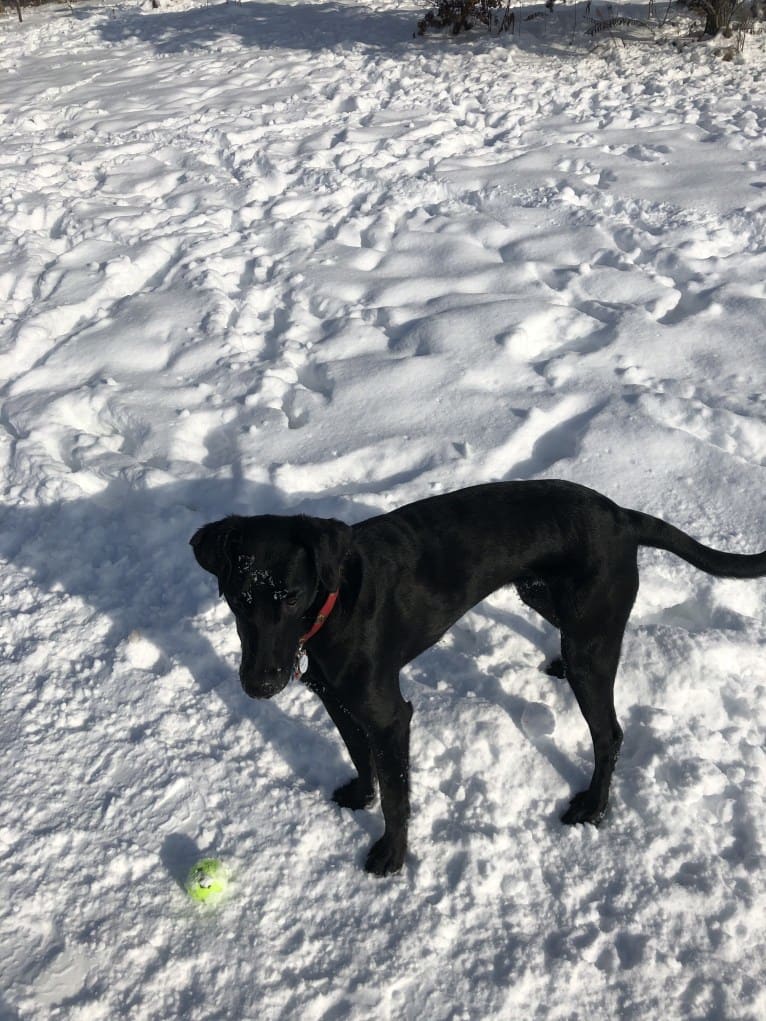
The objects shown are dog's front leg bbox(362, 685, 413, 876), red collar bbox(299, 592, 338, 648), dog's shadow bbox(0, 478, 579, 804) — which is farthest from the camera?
dog's shadow bbox(0, 478, 579, 804)

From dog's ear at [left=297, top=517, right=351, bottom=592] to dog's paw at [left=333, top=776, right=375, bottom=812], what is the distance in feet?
3.16

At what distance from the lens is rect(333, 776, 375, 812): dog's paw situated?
286 cm

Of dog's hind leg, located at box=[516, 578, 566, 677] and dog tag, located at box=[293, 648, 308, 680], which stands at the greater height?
dog tag, located at box=[293, 648, 308, 680]

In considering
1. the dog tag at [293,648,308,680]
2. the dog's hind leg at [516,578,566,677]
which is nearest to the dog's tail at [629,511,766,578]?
the dog's hind leg at [516,578,566,677]

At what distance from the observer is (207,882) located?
2529 millimetres

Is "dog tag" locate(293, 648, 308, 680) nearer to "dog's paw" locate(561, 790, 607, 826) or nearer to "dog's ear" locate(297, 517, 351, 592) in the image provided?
"dog's ear" locate(297, 517, 351, 592)

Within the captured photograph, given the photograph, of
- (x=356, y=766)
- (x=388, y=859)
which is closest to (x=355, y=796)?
(x=356, y=766)

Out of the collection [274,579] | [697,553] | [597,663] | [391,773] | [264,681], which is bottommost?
[391,773]

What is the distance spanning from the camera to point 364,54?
9617 millimetres

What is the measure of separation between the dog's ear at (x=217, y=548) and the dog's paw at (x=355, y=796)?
1011mm

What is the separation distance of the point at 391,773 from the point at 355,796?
38cm

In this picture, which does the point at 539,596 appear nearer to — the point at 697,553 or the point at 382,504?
the point at 697,553

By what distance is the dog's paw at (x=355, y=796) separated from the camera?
286 cm

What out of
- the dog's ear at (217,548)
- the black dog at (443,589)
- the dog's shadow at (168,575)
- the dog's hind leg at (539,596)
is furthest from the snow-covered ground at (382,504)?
the dog's ear at (217,548)
